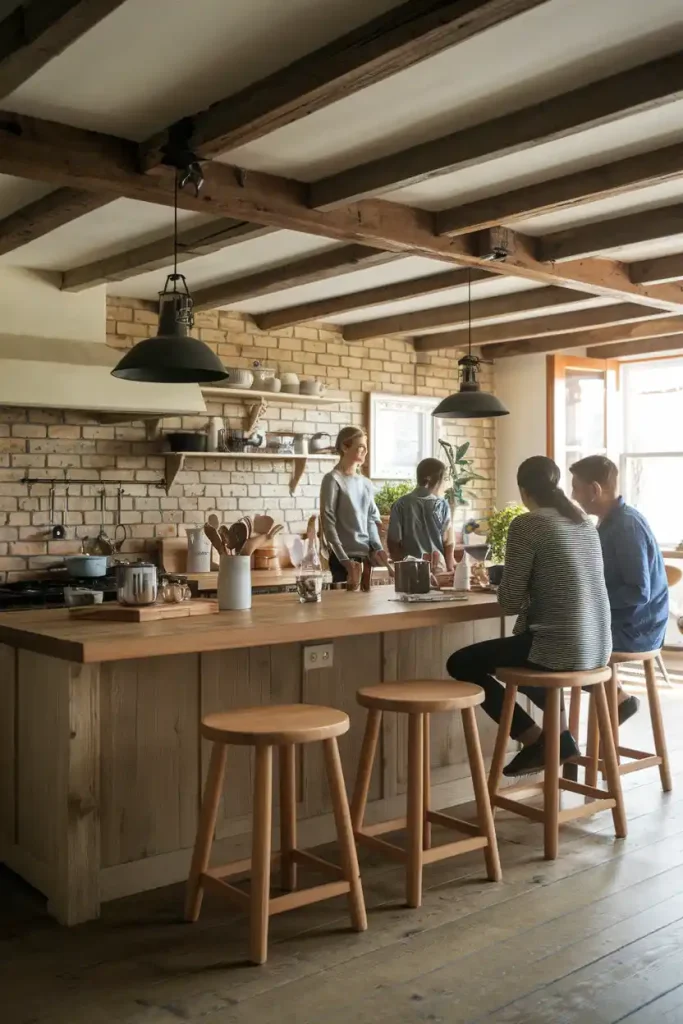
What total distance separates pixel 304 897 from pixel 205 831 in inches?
13.9

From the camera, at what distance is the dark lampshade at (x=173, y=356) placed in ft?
11.6

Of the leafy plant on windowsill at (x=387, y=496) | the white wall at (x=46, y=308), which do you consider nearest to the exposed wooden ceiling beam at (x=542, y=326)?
the leafy plant on windowsill at (x=387, y=496)

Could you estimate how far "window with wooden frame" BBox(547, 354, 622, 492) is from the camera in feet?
28.3

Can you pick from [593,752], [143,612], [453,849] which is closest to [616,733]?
[593,752]

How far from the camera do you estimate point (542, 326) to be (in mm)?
7695

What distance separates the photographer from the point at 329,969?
9.01ft

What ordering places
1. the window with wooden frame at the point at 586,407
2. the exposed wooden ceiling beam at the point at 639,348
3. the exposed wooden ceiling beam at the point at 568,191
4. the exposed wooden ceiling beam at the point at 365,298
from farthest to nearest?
the window with wooden frame at the point at 586,407 < the exposed wooden ceiling beam at the point at 639,348 < the exposed wooden ceiling beam at the point at 365,298 < the exposed wooden ceiling beam at the point at 568,191

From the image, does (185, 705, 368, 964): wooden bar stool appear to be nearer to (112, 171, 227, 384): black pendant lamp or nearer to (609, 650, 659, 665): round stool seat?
(112, 171, 227, 384): black pendant lamp

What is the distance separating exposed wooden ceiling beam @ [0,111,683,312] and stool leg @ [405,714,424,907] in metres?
2.38

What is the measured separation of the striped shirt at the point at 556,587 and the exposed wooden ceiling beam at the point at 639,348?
4933 millimetres

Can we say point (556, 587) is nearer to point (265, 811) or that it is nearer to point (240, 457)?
point (265, 811)

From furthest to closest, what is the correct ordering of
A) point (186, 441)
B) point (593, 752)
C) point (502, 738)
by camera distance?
point (186, 441) < point (593, 752) < point (502, 738)

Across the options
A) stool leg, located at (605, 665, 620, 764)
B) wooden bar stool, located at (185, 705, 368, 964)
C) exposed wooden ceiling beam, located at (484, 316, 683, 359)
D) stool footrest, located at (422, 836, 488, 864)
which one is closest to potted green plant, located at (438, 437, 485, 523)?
exposed wooden ceiling beam, located at (484, 316, 683, 359)

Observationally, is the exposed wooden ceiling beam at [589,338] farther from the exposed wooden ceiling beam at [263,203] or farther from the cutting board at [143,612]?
the cutting board at [143,612]
